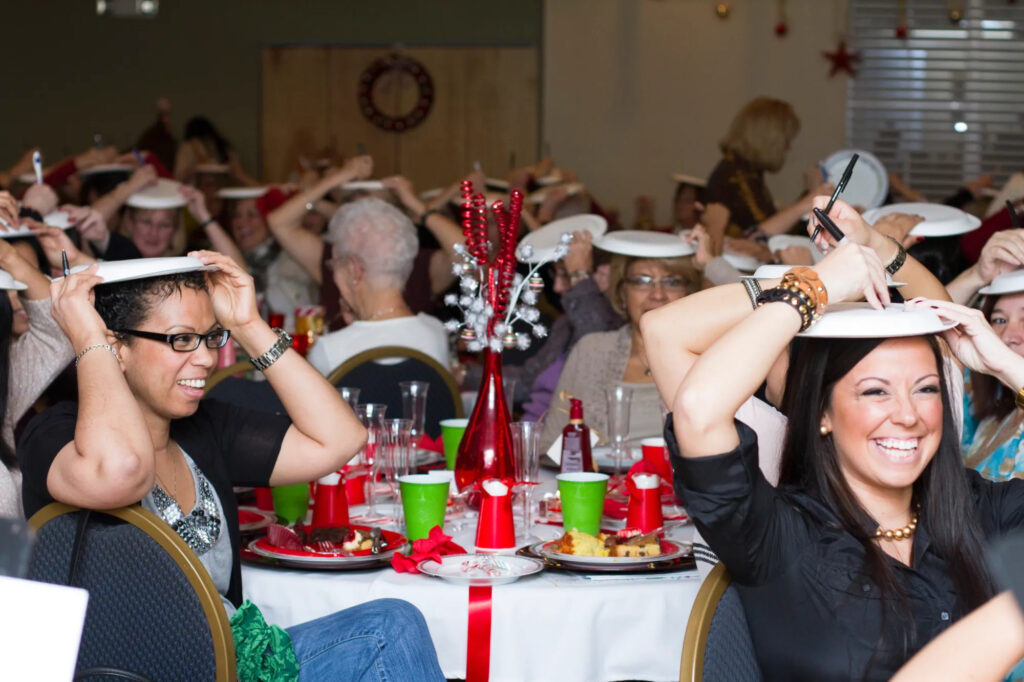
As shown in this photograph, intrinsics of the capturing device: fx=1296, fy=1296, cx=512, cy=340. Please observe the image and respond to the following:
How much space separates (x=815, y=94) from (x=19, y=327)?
7821 millimetres

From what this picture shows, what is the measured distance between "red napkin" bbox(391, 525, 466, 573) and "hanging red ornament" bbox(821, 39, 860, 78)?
27.1ft

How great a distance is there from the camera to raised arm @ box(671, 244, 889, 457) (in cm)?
175

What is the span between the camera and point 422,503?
263 cm

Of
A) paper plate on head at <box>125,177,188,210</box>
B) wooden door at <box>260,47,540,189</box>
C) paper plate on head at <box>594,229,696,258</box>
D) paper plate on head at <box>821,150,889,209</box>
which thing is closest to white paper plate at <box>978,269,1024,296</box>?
paper plate on head at <box>594,229,696,258</box>

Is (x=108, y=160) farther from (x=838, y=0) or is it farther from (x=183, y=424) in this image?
(x=838, y=0)

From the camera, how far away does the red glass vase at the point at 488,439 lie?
3.00m

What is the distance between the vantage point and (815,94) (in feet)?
33.2

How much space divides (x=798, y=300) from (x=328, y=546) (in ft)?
3.73

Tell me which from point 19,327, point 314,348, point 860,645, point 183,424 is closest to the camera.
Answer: point 860,645

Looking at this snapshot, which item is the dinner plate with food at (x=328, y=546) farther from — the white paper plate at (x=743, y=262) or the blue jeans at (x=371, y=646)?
the white paper plate at (x=743, y=262)

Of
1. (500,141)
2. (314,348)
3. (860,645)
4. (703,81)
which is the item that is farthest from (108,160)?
(860,645)

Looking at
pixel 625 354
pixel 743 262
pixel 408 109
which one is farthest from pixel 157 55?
pixel 625 354

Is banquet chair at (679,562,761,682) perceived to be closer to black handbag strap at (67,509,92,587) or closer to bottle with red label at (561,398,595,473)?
black handbag strap at (67,509,92,587)

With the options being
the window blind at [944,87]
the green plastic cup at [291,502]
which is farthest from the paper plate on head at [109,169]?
the window blind at [944,87]
